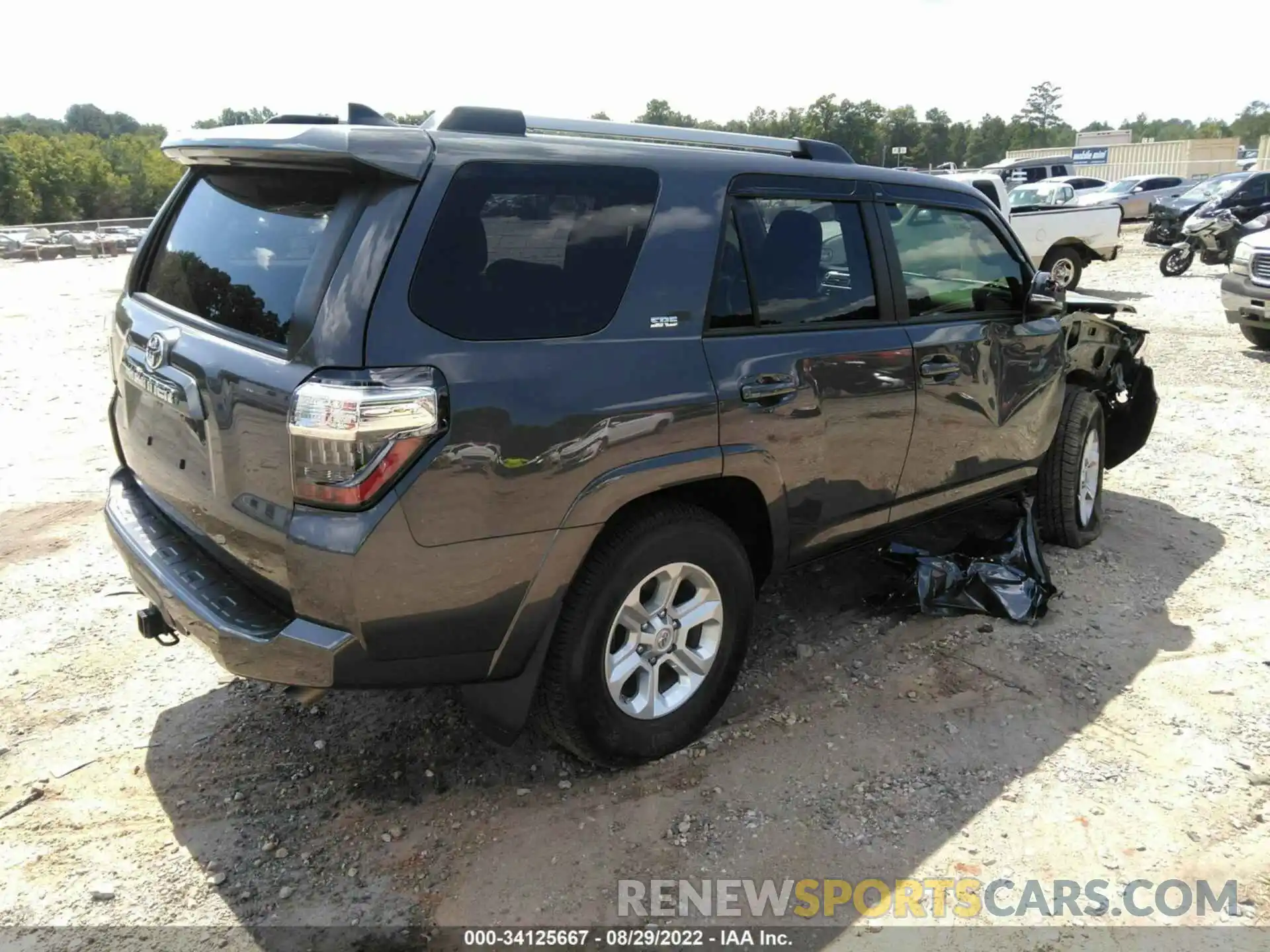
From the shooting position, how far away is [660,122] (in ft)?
92.0

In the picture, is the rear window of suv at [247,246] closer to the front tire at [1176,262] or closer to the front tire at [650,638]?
the front tire at [650,638]

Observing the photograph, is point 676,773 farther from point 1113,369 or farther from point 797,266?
point 1113,369

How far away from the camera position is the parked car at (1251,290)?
976cm

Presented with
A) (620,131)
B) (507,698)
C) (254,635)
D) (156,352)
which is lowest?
(507,698)

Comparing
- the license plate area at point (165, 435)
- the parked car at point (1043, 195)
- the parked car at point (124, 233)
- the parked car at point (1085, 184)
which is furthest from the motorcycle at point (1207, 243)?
the parked car at point (124, 233)

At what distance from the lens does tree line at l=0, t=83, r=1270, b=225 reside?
66375 millimetres

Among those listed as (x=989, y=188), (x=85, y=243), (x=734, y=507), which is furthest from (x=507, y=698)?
(x=85, y=243)

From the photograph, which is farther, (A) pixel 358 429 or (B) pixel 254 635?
(B) pixel 254 635

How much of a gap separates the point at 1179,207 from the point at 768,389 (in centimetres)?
2401

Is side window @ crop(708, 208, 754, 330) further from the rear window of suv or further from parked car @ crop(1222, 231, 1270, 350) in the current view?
parked car @ crop(1222, 231, 1270, 350)

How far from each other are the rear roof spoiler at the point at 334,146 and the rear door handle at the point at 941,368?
2.18m

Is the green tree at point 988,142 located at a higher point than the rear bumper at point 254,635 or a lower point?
higher

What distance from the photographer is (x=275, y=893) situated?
8.41ft

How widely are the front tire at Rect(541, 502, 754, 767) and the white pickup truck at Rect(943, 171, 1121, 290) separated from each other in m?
12.9
